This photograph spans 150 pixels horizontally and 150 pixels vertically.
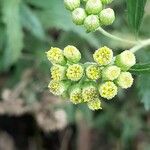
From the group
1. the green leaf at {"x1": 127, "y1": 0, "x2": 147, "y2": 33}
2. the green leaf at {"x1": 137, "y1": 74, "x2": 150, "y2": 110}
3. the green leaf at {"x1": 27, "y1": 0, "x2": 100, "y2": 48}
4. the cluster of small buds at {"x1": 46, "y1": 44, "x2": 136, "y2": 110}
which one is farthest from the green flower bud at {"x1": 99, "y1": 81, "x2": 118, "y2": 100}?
the green leaf at {"x1": 27, "y1": 0, "x2": 100, "y2": 48}

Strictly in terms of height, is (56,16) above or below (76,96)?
above

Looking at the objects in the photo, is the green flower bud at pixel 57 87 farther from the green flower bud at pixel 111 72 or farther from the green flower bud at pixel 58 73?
the green flower bud at pixel 111 72

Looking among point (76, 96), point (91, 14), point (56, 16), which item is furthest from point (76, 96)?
point (56, 16)

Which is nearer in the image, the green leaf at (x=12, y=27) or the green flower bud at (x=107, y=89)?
the green flower bud at (x=107, y=89)

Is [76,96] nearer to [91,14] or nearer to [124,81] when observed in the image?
[124,81]

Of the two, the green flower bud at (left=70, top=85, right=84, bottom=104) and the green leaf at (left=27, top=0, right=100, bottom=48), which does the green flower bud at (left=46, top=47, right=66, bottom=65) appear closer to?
the green flower bud at (left=70, top=85, right=84, bottom=104)

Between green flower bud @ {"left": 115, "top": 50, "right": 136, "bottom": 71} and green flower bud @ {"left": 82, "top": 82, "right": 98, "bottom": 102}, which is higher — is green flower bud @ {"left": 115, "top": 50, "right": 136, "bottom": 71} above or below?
above

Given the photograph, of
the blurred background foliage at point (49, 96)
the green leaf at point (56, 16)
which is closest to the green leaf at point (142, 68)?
the blurred background foliage at point (49, 96)

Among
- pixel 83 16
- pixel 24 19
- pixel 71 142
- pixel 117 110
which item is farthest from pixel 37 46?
pixel 83 16
